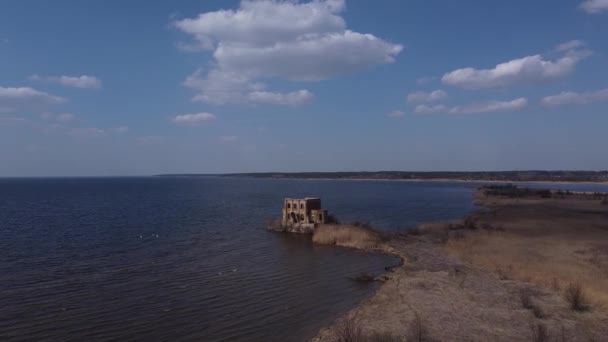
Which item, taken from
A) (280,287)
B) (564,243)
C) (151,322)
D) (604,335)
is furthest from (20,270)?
(564,243)

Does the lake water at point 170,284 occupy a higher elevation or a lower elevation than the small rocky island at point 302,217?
lower

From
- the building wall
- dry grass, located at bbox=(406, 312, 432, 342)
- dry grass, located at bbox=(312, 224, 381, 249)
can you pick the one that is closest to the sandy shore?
dry grass, located at bbox=(406, 312, 432, 342)

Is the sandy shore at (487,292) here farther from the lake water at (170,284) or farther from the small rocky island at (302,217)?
the small rocky island at (302,217)

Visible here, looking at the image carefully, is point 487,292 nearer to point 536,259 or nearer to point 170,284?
point 536,259

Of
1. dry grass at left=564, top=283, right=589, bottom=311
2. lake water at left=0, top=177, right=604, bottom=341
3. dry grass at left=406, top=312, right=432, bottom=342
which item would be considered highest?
dry grass at left=564, top=283, right=589, bottom=311

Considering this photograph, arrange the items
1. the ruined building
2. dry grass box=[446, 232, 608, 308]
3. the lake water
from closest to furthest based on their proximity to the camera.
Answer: the lake water
dry grass box=[446, 232, 608, 308]
the ruined building

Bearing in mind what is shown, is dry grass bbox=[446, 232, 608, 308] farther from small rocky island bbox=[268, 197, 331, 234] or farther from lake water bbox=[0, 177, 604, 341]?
small rocky island bbox=[268, 197, 331, 234]

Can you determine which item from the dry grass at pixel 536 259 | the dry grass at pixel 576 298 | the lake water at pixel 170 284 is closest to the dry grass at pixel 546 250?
the dry grass at pixel 536 259

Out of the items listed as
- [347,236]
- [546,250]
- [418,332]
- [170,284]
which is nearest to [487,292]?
[418,332]
